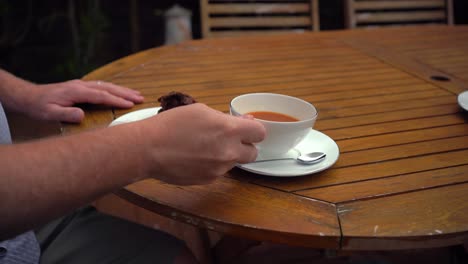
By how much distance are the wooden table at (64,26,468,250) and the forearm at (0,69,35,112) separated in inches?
5.9

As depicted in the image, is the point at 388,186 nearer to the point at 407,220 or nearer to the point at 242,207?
the point at 407,220

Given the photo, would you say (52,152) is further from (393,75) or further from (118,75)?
(393,75)

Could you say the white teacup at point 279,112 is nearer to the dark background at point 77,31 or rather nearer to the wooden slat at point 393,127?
the wooden slat at point 393,127

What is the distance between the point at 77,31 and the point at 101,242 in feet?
7.83

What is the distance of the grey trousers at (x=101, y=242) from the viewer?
2.46 ft

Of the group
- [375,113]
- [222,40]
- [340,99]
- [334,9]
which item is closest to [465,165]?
[375,113]

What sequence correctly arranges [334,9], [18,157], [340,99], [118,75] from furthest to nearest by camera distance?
[334,9] < [118,75] < [340,99] < [18,157]

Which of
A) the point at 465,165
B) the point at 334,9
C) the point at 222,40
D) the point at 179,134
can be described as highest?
the point at 334,9

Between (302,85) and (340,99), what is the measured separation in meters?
0.13

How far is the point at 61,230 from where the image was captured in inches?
33.0

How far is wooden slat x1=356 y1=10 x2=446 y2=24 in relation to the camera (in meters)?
2.06

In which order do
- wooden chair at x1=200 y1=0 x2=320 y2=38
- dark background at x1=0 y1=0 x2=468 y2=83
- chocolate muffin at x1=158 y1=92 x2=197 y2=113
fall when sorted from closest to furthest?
chocolate muffin at x1=158 y1=92 x2=197 y2=113
wooden chair at x1=200 y1=0 x2=320 y2=38
dark background at x1=0 y1=0 x2=468 y2=83

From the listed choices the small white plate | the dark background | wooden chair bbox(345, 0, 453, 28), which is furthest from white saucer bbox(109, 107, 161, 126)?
the dark background

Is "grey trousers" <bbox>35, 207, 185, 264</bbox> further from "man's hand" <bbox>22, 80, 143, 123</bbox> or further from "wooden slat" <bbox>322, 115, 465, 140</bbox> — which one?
"wooden slat" <bbox>322, 115, 465, 140</bbox>
